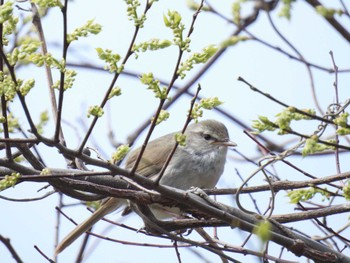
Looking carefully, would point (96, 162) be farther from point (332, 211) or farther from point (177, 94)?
point (177, 94)

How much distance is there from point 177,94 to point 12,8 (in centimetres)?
296

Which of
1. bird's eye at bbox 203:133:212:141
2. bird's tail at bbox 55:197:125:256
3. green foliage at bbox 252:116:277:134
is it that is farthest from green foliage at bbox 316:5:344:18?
bird's eye at bbox 203:133:212:141

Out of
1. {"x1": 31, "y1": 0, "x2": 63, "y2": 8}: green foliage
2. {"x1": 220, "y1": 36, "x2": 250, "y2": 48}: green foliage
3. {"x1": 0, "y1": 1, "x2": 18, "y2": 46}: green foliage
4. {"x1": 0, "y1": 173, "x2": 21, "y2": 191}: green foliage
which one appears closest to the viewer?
{"x1": 220, "y1": 36, "x2": 250, "y2": 48}: green foliage

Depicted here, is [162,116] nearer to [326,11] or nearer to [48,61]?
[48,61]

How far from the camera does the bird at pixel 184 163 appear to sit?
6117mm

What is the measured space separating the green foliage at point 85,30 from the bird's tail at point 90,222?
11.5ft

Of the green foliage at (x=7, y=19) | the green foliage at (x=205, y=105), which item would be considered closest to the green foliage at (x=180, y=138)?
the green foliage at (x=205, y=105)

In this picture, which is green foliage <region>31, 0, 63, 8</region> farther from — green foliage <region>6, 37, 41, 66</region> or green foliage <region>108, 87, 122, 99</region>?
green foliage <region>108, 87, 122, 99</region>

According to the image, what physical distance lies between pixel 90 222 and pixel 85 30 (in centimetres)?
375


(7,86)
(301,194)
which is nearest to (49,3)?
(7,86)

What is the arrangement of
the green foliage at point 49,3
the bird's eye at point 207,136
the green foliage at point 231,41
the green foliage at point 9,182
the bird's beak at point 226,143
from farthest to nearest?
the bird's eye at point 207,136, the bird's beak at point 226,143, the green foliage at point 9,182, the green foliage at point 49,3, the green foliage at point 231,41

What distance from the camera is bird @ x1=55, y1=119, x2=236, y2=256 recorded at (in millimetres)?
6117

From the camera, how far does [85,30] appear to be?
260 centimetres

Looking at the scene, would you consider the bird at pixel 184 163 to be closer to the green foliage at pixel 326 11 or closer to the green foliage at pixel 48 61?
→ the green foliage at pixel 48 61
